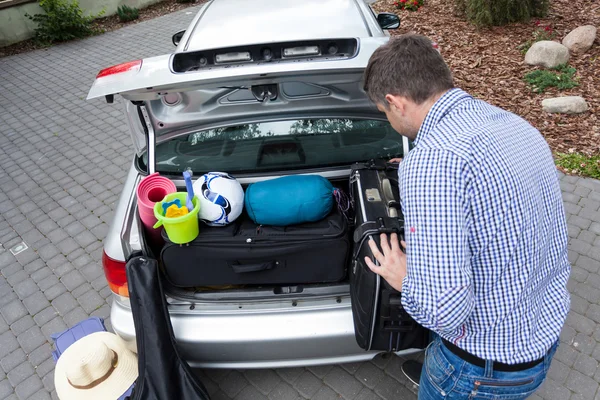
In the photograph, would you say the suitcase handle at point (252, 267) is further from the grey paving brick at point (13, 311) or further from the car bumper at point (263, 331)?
the grey paving brick at point (13, 311)

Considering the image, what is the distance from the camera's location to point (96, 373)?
2312 millimetres

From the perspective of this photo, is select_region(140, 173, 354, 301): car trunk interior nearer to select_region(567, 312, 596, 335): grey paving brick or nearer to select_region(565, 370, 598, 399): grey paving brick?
select_region(565, 370, 598, 399): grey paving brick

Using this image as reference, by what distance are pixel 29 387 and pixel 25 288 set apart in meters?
1.08

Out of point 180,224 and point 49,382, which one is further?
point 49,382

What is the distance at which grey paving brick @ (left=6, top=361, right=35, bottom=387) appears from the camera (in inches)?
115

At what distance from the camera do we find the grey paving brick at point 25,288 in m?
3.60

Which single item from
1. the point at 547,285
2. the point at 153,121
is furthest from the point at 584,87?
the point at 153,121

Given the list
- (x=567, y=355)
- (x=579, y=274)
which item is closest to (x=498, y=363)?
(x=567, y=355)

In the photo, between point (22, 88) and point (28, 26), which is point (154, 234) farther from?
point (28, 26)

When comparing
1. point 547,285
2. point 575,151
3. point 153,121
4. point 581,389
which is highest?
point 153,121

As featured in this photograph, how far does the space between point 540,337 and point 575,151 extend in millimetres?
3914

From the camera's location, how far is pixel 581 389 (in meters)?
2.55

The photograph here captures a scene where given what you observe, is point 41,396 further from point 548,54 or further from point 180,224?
point 548,54

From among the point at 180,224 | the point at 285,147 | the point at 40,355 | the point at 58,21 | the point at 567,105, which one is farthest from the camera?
the point at 58,21
